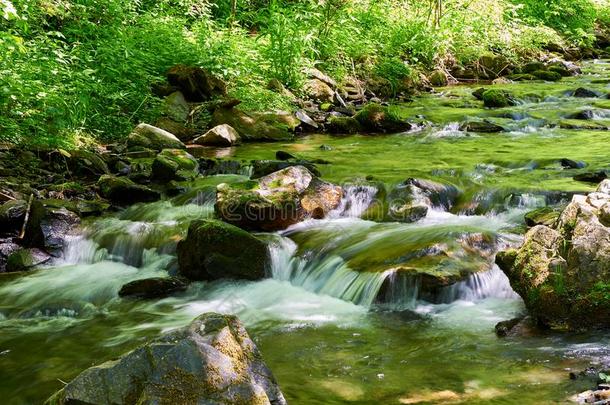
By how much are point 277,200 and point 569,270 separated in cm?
342

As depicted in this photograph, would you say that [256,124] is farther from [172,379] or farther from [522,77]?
[522,77]

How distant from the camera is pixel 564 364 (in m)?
3.93

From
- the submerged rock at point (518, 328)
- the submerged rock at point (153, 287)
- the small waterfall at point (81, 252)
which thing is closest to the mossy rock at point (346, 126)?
the small waterfall at point (81, 252)

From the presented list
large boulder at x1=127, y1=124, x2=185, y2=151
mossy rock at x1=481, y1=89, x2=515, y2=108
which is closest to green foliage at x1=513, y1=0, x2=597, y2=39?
mossy rock at x1=481, y1=89, x2=515, y2=108

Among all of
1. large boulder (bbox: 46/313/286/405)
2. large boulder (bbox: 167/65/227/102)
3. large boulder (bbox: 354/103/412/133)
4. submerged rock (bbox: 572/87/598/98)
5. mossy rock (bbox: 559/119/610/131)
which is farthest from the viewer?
submerged rock (bbox: 572/87/598/98)

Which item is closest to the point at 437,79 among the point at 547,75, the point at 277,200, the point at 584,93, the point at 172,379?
the point at 547,75

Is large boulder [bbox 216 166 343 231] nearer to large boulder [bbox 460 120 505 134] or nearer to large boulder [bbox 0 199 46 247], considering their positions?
large boulder [bbox 0 199 46 247]

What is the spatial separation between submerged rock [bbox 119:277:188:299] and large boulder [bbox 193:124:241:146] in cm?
524

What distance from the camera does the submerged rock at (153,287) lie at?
6020mm

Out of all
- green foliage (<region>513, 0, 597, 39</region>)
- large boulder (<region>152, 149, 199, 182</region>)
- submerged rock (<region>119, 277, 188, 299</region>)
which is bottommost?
submerged rock (<region>119, 277, 188, 299</region>)

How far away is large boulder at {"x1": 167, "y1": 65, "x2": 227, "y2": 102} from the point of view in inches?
478

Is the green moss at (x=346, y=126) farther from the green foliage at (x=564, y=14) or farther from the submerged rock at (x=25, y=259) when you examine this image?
the green foliage at (x=564, y=14)

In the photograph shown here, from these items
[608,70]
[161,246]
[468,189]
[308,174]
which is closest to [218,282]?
[161,246]

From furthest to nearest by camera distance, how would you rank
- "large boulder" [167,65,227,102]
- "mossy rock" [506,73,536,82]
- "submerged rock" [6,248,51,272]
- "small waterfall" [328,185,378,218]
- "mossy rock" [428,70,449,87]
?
"mossy rock" [506,73,536,82]
"mossy rock" [428,70,449,87]
"large boulder" [167,65,227,102]
"small waterfall" [328,185,378,218]
"submerged rock" [6,248,51,272]
